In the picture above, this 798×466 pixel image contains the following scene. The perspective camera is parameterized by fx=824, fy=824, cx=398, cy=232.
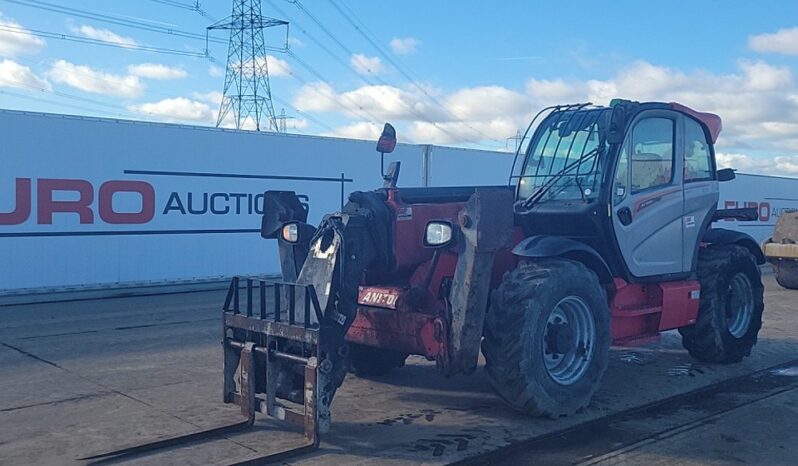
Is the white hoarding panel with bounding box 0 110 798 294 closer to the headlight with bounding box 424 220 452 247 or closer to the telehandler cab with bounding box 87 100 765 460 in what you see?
the telehandler cab with bounding box 87 100 765 460

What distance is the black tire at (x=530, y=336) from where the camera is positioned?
5934 millimetres

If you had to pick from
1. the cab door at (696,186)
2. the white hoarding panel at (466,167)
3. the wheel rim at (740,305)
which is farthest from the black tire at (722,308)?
the white hoarding panel at (466,167)

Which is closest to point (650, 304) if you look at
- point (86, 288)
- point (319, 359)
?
point (319, 359)

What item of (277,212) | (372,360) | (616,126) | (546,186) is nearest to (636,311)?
(546,186)

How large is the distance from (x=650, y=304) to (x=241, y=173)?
10.6m

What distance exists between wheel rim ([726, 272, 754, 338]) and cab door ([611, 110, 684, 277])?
3.53ft

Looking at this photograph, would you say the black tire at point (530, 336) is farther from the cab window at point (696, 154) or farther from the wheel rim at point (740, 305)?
the wheel rim at point (740, 305)

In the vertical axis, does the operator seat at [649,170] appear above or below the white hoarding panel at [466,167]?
below

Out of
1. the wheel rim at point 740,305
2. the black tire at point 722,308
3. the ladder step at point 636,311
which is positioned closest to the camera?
the ladder step at point 636,311

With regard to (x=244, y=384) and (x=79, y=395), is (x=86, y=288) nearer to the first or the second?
(x=79, y=395)

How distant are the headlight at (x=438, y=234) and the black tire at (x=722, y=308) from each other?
359cm

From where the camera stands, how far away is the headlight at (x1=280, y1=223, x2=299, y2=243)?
6508 mm

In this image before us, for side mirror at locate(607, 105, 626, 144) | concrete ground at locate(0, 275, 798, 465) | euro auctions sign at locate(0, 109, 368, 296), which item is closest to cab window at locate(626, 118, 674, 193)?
side mirror at locate(607, 105, 626, 144)

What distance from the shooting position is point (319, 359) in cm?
531
